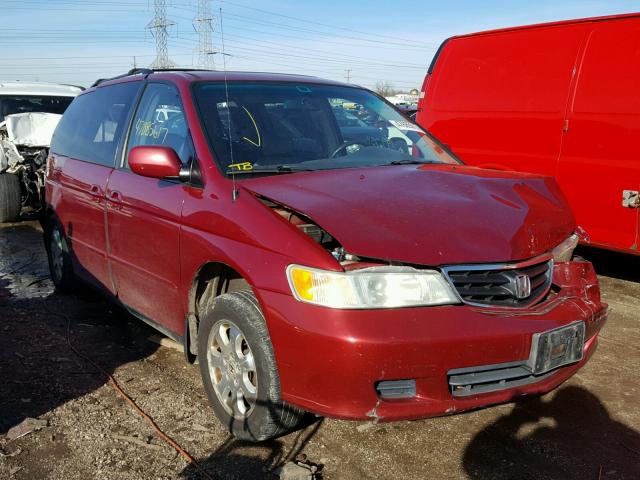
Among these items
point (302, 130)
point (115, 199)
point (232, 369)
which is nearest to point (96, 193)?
point (115, 199)

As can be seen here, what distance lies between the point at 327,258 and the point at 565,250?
1310 millimetres

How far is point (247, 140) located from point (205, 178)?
417 millimetres

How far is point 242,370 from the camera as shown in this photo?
9.56ft

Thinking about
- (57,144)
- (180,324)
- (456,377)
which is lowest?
(180,324)

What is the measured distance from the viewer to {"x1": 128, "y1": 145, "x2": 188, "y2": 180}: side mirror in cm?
323

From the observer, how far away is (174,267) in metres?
3.38

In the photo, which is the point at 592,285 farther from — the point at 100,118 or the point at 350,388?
the point at 100,118

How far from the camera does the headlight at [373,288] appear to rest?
98.0 inches

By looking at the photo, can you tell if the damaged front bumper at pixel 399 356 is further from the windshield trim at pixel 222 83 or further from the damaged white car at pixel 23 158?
the damaged white car at pixel 23 158

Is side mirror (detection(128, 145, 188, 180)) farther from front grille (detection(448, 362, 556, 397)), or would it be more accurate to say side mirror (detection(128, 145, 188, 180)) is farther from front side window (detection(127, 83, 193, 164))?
front grille (detection(448, 362, 556, 397))

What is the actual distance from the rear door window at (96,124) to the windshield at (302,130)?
36.5 inches

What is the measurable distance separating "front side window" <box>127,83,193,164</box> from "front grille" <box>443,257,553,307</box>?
1584mm

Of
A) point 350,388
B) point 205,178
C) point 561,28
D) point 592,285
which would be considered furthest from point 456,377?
point 561,28

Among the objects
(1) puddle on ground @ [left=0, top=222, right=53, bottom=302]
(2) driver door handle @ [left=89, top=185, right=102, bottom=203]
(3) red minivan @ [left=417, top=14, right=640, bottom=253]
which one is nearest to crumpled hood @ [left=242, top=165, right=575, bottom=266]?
(2) driver door handle @ [left=89, top=185, right=102, bottom=203]
